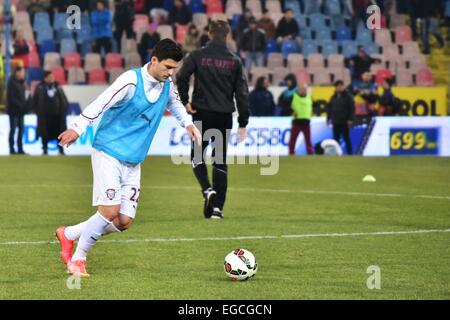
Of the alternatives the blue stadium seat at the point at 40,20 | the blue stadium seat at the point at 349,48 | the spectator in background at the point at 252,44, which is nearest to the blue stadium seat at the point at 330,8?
the blue stadium seat at the point at 349,48

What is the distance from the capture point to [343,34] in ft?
118

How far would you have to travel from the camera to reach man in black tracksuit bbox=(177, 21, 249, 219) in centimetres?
1455

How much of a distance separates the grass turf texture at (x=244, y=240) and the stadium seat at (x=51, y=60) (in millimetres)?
9776

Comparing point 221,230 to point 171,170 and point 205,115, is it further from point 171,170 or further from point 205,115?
point 171,170

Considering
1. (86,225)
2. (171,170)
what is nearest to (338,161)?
(171,170)

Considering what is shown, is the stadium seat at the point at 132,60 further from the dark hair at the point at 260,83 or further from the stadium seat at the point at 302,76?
the stadium seat at the point at 302,76

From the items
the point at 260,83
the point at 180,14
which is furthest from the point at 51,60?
the point at 260,83

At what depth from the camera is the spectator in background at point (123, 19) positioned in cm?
3275

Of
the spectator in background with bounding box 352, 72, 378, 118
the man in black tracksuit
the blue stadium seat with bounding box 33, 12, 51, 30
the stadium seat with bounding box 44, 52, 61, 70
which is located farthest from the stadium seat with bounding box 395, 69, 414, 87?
the man in black tracksuit

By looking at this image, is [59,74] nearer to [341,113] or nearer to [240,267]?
[341,113]

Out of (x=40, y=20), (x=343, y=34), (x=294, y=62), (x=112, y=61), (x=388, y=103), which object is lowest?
(x=388, y=103)

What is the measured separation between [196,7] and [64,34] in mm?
3991

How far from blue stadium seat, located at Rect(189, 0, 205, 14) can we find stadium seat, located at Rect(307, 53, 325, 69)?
3.44m

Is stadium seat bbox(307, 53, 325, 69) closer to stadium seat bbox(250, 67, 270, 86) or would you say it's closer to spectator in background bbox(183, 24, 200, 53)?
stadium seat bbox(250, 67, 270, 86)
